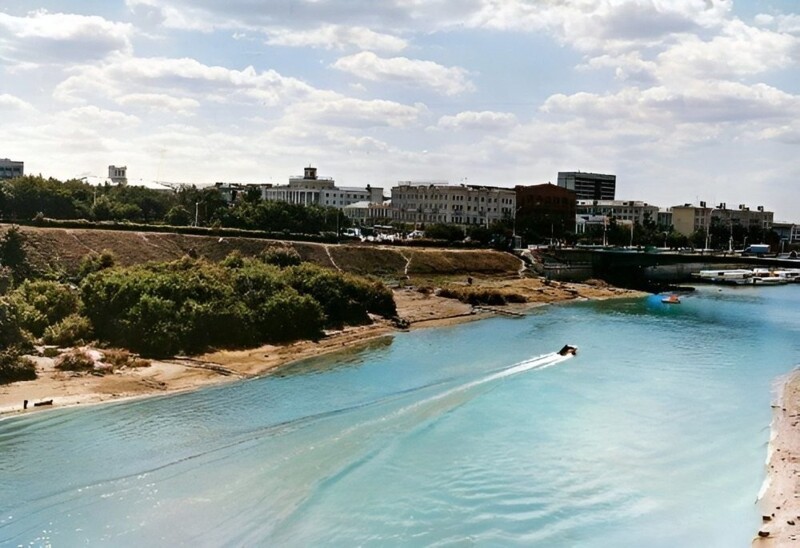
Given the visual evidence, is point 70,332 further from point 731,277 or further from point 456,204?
point 456,204

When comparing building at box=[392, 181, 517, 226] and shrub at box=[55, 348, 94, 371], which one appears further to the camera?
building at box=[392, 181, 517, 226]

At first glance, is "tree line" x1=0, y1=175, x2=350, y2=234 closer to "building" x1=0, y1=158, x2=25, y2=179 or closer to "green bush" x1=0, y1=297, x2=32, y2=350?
"green bush" x1=0, y1=297, x2=32, y2=350

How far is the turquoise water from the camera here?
25484 mm

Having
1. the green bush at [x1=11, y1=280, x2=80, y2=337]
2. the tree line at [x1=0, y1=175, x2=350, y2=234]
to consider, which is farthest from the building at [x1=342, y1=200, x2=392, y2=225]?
the green bush at [x1=11, y1=280, x2=80, y2=337]

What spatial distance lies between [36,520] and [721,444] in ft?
95.0

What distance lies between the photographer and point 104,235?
261 ft

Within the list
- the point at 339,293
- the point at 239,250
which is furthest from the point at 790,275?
the point at 339,293

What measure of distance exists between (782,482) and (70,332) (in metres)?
39.2

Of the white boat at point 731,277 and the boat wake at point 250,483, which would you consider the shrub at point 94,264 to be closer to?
the boat wake at point 250,483

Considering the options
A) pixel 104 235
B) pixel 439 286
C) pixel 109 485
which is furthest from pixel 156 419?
pixel 439 286

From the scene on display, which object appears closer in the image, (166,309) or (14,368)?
(14,368)

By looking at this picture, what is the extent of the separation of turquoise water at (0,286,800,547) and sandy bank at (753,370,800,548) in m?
0.63

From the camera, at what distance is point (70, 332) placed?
4644cm

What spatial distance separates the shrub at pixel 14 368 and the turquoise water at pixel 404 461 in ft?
19.7
